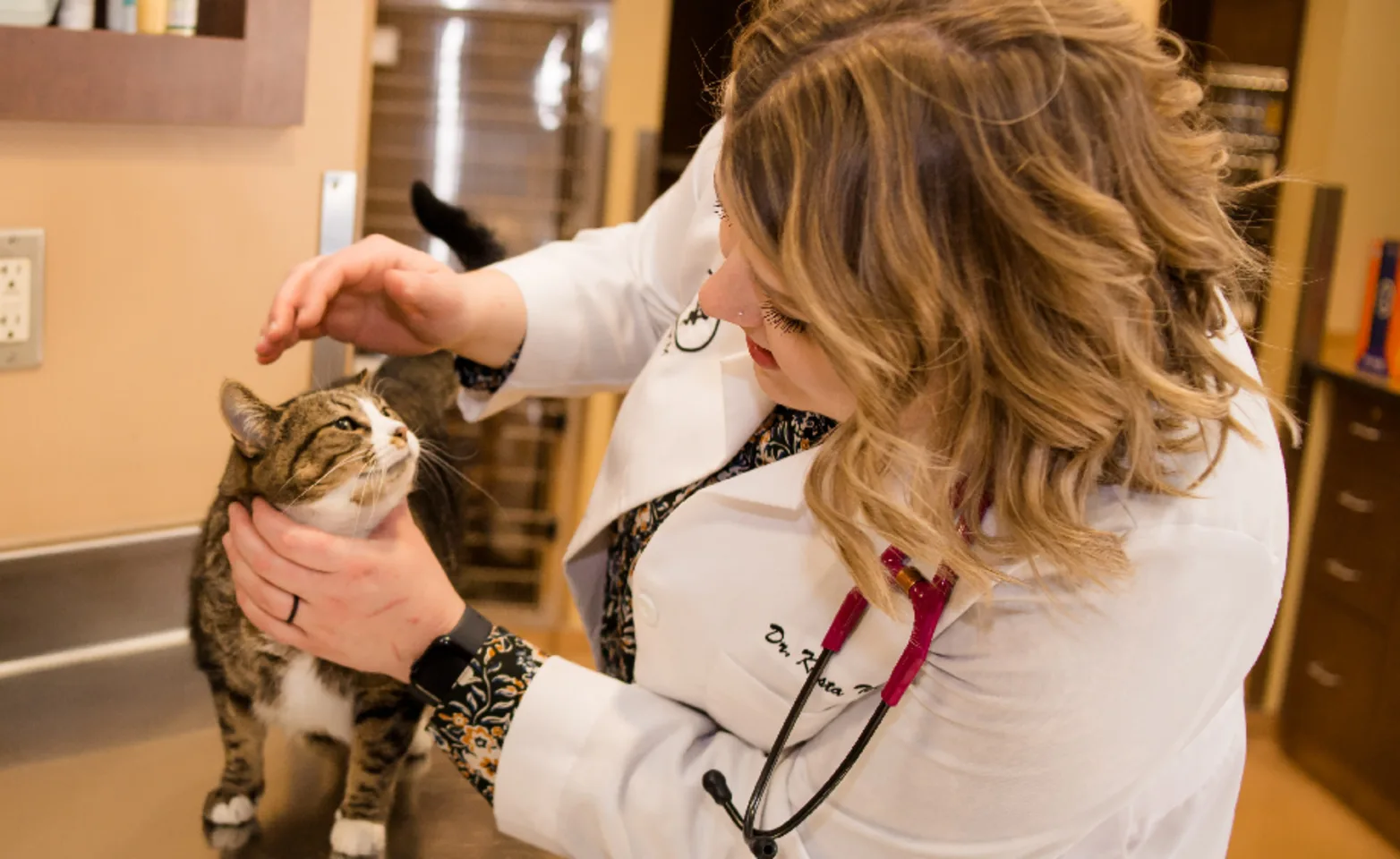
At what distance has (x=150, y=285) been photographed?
1282 millimetres

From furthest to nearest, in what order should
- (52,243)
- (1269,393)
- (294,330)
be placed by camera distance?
(52,243) < (294,330) < (1269,393)

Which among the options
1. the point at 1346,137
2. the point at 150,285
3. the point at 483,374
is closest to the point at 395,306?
the point at 483,374

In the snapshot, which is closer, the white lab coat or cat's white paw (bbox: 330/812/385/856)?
the white lab coat

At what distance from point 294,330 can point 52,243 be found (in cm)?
39

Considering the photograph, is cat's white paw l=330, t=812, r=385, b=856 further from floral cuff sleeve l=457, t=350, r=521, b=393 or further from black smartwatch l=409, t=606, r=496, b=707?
floral cuff sleeve l=457, t=350, r=521, b=393

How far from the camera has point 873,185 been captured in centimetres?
64

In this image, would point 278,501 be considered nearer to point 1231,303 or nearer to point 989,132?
point 989,132

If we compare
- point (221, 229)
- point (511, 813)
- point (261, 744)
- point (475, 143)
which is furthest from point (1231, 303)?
point (475, 143)

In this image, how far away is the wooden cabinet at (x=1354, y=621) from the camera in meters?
2.81

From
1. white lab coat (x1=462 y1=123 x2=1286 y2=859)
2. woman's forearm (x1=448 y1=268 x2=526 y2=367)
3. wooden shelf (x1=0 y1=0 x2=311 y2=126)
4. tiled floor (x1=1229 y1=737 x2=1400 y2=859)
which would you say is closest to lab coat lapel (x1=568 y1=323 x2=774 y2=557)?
white lab coat (x1=462 y1=123 x2=1286 y2=859)

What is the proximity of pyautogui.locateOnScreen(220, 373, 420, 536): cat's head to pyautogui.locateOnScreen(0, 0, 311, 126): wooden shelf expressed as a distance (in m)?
0.39

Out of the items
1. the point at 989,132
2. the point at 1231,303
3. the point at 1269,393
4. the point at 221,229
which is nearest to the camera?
the point at 989,132

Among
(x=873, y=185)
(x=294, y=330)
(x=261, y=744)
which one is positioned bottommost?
(x=261, y=744)

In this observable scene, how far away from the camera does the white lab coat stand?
71 centimetres
